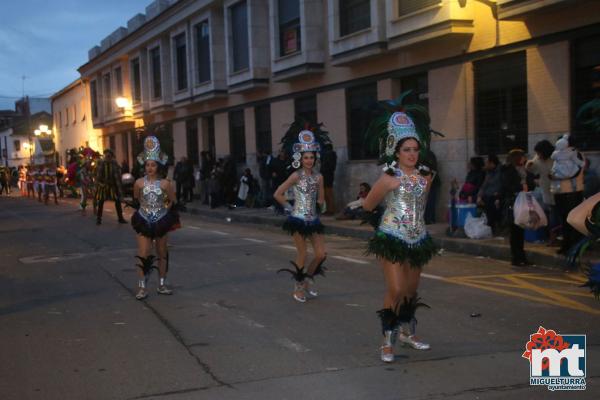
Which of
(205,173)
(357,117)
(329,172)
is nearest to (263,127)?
(205,173)

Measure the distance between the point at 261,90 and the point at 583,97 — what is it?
13.8 m

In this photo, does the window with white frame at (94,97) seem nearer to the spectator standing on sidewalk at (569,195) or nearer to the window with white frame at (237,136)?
the window with white frame at (237,136)

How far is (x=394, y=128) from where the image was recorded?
592 cm

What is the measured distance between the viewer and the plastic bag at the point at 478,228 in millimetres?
13203

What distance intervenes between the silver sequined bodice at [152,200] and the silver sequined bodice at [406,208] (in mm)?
3702

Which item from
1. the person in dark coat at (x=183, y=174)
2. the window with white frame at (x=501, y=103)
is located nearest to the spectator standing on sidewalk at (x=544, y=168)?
the window with white frame at (x=501, y=103)

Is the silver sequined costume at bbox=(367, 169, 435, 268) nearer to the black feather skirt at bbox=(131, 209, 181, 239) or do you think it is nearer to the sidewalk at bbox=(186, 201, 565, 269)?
the black feather skirt at bbox=(131, 209, 181, 239)

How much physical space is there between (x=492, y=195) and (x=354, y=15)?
843cm

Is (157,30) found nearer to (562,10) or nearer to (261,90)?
(261,90)

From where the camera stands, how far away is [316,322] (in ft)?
24.1

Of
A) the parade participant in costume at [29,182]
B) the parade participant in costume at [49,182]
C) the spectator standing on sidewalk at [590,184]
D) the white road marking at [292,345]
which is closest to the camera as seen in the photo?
the white road marking at [292,345]

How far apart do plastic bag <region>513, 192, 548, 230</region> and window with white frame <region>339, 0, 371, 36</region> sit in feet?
31.6

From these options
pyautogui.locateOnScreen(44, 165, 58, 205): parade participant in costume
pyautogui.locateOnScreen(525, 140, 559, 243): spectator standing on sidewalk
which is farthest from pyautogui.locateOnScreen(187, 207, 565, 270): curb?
pyautogui.locateOnScreen(44, 165, 58, 205): parade participant in costume

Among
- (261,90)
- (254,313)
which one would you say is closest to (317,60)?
(261,90)
